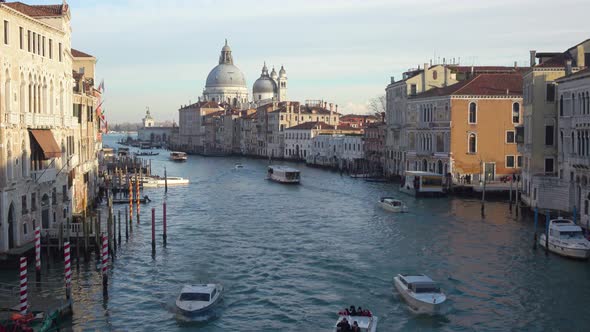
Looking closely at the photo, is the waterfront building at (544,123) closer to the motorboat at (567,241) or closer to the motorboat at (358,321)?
the motorboat at (567,241)

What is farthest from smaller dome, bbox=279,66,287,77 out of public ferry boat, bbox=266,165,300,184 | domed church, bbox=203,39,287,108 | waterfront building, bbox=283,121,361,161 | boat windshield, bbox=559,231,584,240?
boat windshield, bbox=559,231,584,240

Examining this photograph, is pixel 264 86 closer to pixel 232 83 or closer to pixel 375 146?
pixel 232 83

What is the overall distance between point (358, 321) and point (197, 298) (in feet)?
11.6

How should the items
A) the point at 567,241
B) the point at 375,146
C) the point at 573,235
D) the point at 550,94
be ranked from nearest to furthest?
the point at 567,241, the point at 573,235, the point at 550,94, the point at 375,146

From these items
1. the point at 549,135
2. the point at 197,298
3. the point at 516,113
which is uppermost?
the point at 516,113

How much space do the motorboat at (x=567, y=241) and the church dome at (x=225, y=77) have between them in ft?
367

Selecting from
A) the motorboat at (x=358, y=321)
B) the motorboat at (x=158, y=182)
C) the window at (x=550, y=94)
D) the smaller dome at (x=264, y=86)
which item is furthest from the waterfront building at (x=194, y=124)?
the motorboat at (x=358, y=321)

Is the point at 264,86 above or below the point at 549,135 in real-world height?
above

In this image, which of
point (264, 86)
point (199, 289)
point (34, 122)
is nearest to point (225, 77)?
point (264, 86)

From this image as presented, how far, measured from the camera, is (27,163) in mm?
19125

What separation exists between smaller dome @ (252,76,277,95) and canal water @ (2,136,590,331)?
90821mm

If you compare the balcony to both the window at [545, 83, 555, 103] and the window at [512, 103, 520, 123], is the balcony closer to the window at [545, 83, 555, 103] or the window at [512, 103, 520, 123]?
the window at [545, 83, 555, 103]

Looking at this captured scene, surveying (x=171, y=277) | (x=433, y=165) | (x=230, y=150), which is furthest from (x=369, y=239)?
(x=230, y=150)

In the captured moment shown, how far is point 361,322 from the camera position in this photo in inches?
545
